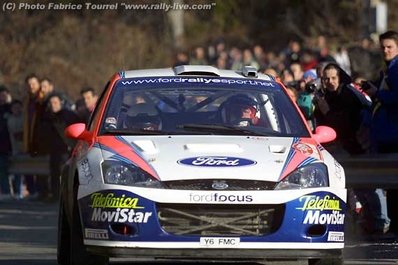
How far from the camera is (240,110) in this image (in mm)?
10812

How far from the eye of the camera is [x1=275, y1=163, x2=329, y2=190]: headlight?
9625 millimetres

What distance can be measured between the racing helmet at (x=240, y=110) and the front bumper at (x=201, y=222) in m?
1.22

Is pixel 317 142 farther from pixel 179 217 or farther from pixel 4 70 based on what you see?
pixel 4 70

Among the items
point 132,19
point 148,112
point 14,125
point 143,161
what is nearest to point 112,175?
point 143,161

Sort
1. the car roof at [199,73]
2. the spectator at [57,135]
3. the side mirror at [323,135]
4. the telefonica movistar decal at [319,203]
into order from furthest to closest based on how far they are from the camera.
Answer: the spectator at [57,135] → the car roof at [199,73] → the side mirror at [323,135] → the telefonica movistar decal at [319,203]

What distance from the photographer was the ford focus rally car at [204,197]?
9.49m

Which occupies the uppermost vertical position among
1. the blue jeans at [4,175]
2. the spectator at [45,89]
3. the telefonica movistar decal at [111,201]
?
the spectator at [45,89]

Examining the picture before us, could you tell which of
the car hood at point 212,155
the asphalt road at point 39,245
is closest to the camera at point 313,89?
the asphalt road at point 39,245

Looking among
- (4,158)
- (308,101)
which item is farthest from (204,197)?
(4,158)

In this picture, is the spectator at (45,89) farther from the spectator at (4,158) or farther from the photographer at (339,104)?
the photographer at (339,104)

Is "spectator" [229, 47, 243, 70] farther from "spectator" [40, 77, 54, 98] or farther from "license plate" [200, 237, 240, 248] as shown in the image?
"license plate" [200, 237, 240, 248]

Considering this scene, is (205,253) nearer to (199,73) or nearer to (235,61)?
(199,73)

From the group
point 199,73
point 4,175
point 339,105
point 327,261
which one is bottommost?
point 4,175

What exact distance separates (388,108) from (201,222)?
4942mm
